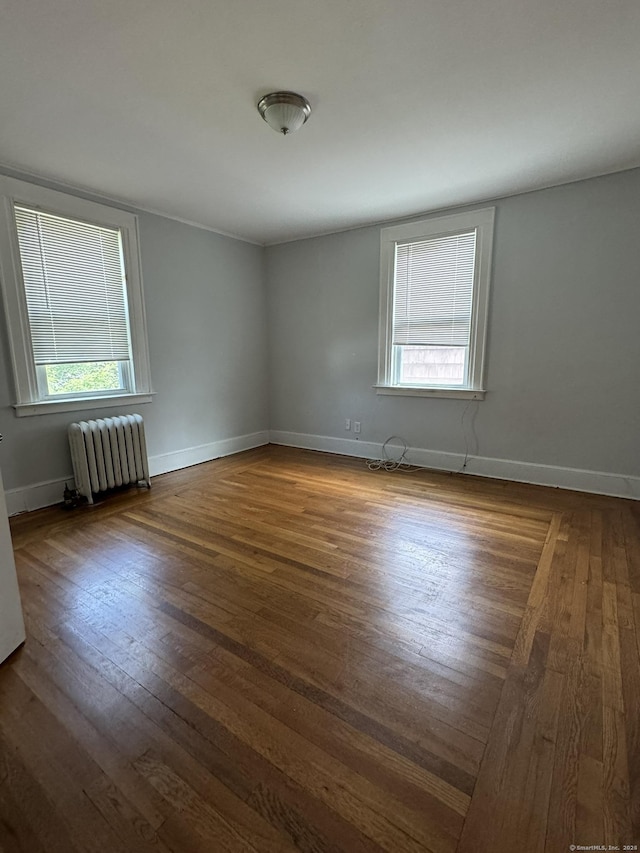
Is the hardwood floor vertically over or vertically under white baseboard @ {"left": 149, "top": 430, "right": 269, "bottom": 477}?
under

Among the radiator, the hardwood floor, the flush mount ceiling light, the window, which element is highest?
the flush mount ceiling light

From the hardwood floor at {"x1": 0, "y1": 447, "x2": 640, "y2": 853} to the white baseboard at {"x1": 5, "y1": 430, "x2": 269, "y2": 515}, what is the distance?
1.33 feet

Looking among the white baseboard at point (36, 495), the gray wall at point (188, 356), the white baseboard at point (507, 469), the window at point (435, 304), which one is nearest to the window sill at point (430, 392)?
the window at point (435, 304)

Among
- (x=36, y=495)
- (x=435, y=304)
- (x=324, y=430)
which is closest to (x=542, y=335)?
(x=435, y=304)

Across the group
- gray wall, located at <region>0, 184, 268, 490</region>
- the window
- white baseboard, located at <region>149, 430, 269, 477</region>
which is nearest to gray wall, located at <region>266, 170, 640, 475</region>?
the window

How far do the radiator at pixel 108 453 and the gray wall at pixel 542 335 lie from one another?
8.02 ft

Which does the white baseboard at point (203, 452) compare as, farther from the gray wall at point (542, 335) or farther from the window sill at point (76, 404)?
the gray wall at point (542, 335)

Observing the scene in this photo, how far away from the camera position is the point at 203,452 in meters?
4.65

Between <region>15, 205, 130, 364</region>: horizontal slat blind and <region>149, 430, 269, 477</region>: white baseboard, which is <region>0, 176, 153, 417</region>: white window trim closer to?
<region>15, 205, 130, 364</region>: horizontal slat blind

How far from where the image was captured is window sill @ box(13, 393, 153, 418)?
123 inches

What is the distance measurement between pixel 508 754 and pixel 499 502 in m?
2.32

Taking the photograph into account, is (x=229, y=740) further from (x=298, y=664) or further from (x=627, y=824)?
(x=627, y=824)

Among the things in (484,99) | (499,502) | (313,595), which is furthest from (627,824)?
(484,99)

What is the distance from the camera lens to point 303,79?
78.0 inches
